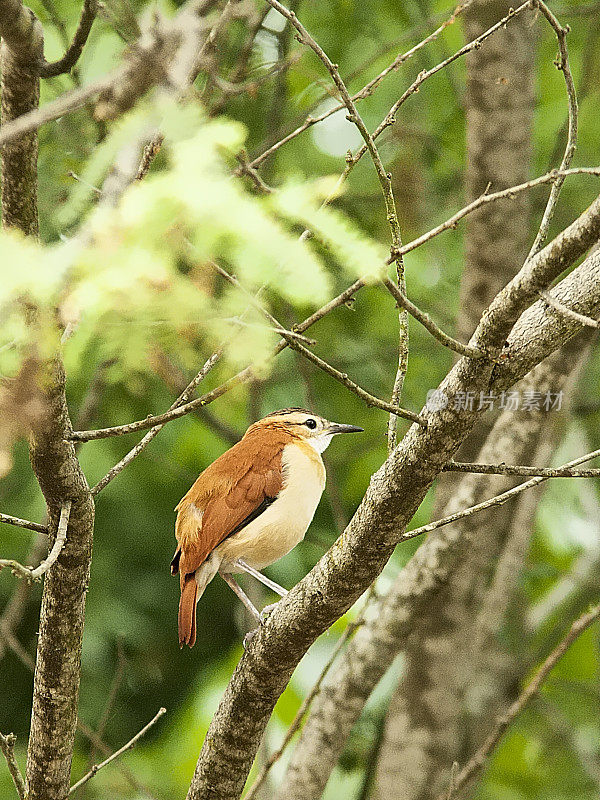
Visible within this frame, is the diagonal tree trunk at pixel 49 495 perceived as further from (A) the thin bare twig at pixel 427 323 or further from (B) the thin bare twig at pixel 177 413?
(A) the thin bare twig at pixel 427 323

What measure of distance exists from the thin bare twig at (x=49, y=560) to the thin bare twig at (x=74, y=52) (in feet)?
3.05

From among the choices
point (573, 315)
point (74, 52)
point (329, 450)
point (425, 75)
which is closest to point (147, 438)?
point (74, 52)

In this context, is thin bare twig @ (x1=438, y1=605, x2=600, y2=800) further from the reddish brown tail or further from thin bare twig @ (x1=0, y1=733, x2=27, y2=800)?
thin bare twig @ (x1=0, y1=733, x2=27, y2=800)

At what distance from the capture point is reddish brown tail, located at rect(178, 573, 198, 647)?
303 cm

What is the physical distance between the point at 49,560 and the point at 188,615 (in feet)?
3.73

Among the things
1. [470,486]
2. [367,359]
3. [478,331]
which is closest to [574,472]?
[478,331]

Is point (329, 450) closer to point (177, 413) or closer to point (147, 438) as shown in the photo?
point (147, 438)

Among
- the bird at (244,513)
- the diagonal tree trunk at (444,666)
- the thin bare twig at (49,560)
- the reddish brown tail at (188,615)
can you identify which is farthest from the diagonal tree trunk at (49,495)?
the diagonal tree trunk at (444,666)

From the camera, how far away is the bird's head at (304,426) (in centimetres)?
381

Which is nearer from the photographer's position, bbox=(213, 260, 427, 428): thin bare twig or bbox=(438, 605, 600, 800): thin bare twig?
bbox=(213, 260, 427, 428): thin bare twig

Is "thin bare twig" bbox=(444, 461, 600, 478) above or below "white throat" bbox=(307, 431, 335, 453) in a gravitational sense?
below

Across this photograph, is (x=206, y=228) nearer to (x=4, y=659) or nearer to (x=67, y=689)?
(x=67, y=689)

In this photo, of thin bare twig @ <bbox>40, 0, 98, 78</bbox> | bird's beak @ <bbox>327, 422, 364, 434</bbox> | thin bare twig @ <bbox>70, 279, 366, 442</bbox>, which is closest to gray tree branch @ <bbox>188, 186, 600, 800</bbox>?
thin bare twig @ <bbox>70, 279, 366, 442</bbox>

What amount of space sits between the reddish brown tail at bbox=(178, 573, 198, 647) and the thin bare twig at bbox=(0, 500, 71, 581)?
0.92 meters
